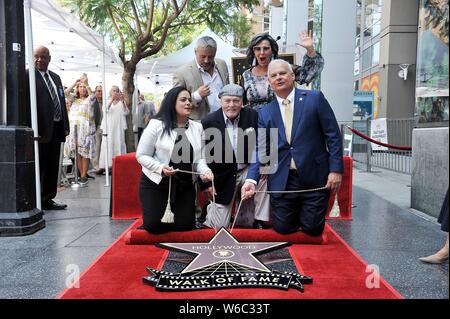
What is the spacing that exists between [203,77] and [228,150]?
0.98 m

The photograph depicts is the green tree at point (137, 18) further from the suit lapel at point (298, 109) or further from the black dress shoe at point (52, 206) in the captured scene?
the suit lapel at point (298, 109)

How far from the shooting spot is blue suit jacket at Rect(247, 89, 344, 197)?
364 cm

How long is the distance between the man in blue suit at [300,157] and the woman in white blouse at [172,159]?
560mm

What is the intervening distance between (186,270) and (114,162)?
2.40 meters

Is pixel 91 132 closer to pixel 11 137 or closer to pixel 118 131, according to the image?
pixel 118 131

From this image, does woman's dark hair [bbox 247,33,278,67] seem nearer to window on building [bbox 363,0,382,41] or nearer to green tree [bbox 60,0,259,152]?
green tree [bbox 60,0,259,152]

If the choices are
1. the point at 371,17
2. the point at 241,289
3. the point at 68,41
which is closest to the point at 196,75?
the point at 241,289

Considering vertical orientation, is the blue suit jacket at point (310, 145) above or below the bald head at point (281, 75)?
below

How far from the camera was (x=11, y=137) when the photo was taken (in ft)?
13.3

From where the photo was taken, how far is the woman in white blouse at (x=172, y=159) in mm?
3744

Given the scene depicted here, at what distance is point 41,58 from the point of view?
511 cm

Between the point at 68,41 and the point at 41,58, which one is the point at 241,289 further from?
the point at 68,41

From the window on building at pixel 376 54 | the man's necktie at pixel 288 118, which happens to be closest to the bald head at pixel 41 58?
the man's necktie at pixel 288 118

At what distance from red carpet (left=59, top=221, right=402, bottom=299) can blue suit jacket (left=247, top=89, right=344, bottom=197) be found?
0.60m
